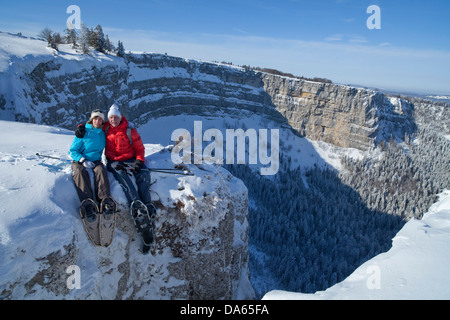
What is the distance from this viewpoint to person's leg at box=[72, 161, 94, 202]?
539cm

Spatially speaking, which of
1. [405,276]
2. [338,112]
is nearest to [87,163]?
[405,276]

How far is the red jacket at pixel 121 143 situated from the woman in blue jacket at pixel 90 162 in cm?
19

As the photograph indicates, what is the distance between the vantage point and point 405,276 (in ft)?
11.7

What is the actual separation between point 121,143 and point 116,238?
233 cm

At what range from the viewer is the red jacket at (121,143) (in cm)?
634

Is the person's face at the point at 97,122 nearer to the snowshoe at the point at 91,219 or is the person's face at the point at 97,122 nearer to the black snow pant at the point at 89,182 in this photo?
the black snow pant at the point at 89,182

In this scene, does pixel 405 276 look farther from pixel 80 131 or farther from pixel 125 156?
pixel 80 131

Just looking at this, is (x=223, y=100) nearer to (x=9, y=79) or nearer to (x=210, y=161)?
(x=9, y=79)

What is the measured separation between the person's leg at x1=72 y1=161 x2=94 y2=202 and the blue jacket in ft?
1.35

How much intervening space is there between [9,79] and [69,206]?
612 inches

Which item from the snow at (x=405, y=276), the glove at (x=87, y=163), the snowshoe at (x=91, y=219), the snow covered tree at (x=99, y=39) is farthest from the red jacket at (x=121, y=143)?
the snow covered tree at (x=99, y=39)

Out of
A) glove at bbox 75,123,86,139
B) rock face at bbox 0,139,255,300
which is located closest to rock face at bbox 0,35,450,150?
glove at bbox 75,123,86,139

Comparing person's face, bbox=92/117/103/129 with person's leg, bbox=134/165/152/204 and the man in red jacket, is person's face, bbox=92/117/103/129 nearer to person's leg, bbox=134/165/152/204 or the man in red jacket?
the man in red jacket
